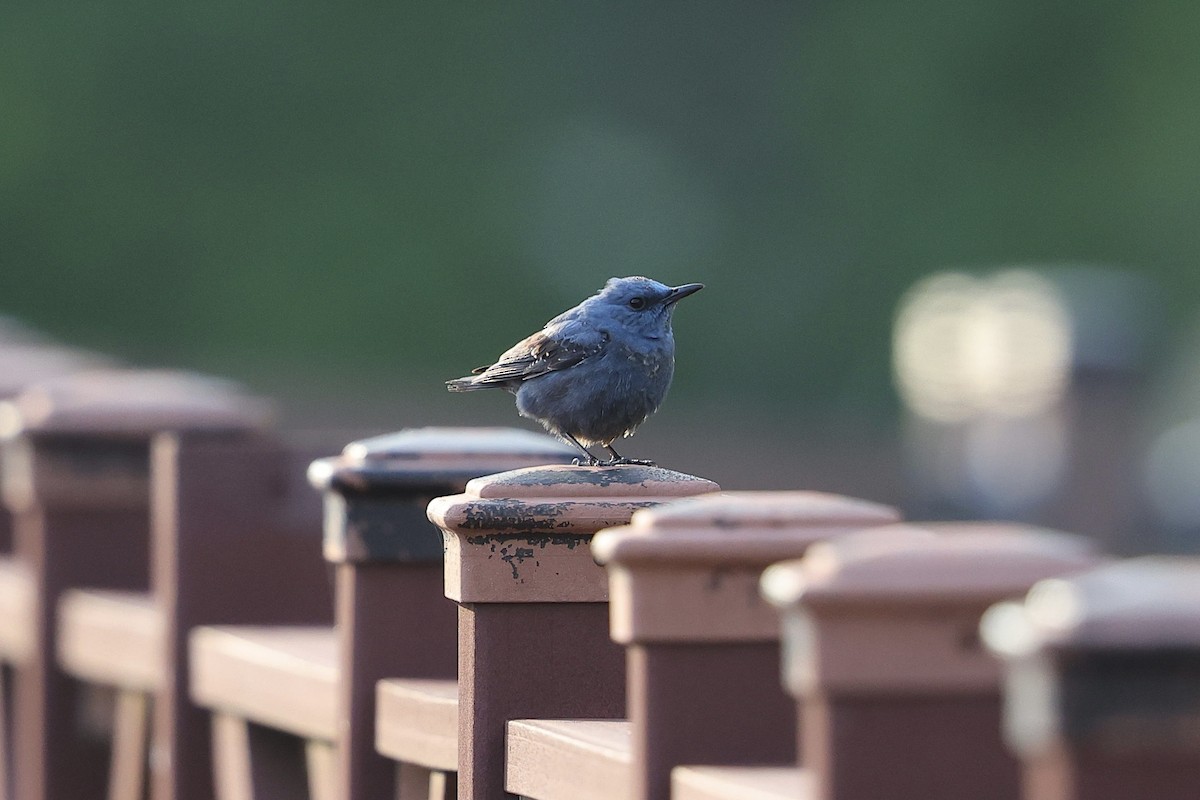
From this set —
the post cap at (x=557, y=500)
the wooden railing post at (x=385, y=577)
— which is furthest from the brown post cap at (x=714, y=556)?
the wooden railing post at (x=385, y=577)

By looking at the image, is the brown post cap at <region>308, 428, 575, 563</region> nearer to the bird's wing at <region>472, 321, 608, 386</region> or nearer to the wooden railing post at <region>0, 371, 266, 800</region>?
the bird's wing at <region>472, 321, 608, 386</region>

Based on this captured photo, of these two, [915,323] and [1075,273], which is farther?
[915,323]

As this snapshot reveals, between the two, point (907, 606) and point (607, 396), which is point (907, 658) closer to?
point (907, 606)

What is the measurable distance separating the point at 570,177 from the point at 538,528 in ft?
105

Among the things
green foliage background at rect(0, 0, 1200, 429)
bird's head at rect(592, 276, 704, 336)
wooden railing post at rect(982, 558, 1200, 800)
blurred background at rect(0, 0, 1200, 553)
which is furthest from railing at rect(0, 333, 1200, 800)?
green foliage background at rect(0, 0, 1200, 429)

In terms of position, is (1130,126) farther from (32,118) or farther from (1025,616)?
(1025,616)

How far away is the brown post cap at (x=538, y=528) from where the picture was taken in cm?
271

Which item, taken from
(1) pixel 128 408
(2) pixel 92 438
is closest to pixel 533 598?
(1) pixel 128 408

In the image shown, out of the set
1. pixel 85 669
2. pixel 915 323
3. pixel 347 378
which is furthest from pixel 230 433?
pixel 347 378

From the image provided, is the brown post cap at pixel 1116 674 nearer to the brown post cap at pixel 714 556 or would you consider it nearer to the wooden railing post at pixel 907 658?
the wooden railing post at pixel 907 658

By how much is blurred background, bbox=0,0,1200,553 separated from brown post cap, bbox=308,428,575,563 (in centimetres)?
2468

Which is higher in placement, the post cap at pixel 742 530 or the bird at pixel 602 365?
the bird at pixel 602 365

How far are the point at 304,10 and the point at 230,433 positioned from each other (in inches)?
1152

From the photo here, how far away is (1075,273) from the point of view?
1988cm
